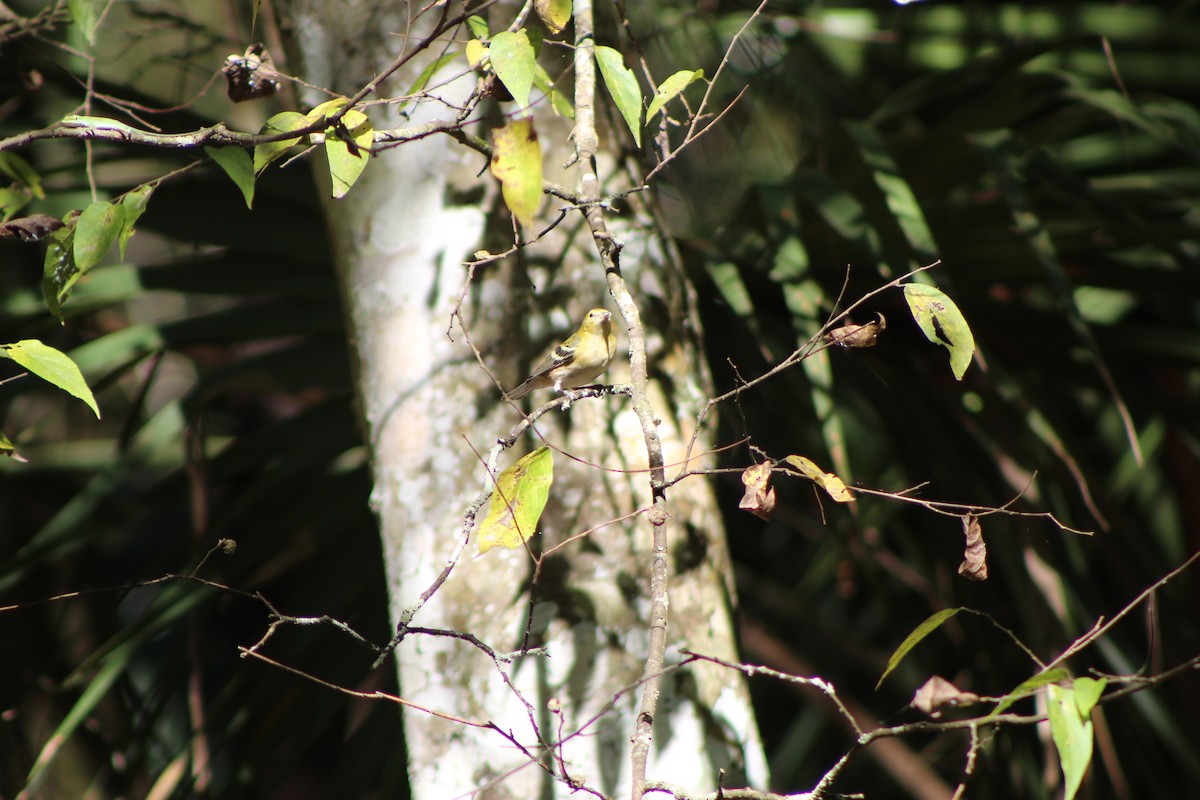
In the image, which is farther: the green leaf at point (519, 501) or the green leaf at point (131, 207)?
the green leaf at point (131, 207)

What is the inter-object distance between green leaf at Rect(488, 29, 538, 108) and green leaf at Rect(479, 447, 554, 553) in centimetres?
32

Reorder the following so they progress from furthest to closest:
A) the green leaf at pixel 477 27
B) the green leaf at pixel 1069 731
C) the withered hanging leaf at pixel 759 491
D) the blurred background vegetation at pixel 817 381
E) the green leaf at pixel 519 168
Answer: the blurred background vegetation at pixel 817 381, the green leaf at pixel 477 27, the withered hanging leaf at pixel 759 491, the green leaf at pixel 519 168, the green leaf at pixel 1069 731

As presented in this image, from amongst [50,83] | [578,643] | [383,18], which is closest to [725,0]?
[383,18]

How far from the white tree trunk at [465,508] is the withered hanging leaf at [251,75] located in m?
0.07

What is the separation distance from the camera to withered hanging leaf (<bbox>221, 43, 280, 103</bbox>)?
1.06 meters

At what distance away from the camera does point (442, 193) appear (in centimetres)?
110

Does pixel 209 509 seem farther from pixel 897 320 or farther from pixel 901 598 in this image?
pixel 901 598

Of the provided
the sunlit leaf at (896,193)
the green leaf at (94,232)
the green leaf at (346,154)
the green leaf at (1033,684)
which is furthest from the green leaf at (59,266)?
the sunlit leaf at (896,193)

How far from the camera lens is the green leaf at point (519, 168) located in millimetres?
789

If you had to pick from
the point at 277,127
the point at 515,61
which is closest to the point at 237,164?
the point at 277,127

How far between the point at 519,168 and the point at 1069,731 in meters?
0.61

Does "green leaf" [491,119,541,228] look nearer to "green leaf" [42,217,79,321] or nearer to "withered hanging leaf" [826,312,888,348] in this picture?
"withered hanging leaf" [826,312,888,348]

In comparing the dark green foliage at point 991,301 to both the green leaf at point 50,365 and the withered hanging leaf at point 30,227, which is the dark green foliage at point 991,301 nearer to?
the green leaf at point 50,365

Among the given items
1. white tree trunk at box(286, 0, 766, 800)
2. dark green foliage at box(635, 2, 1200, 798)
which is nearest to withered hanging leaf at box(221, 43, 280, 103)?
white tree trunk at box(286, 0, 766, 800)
